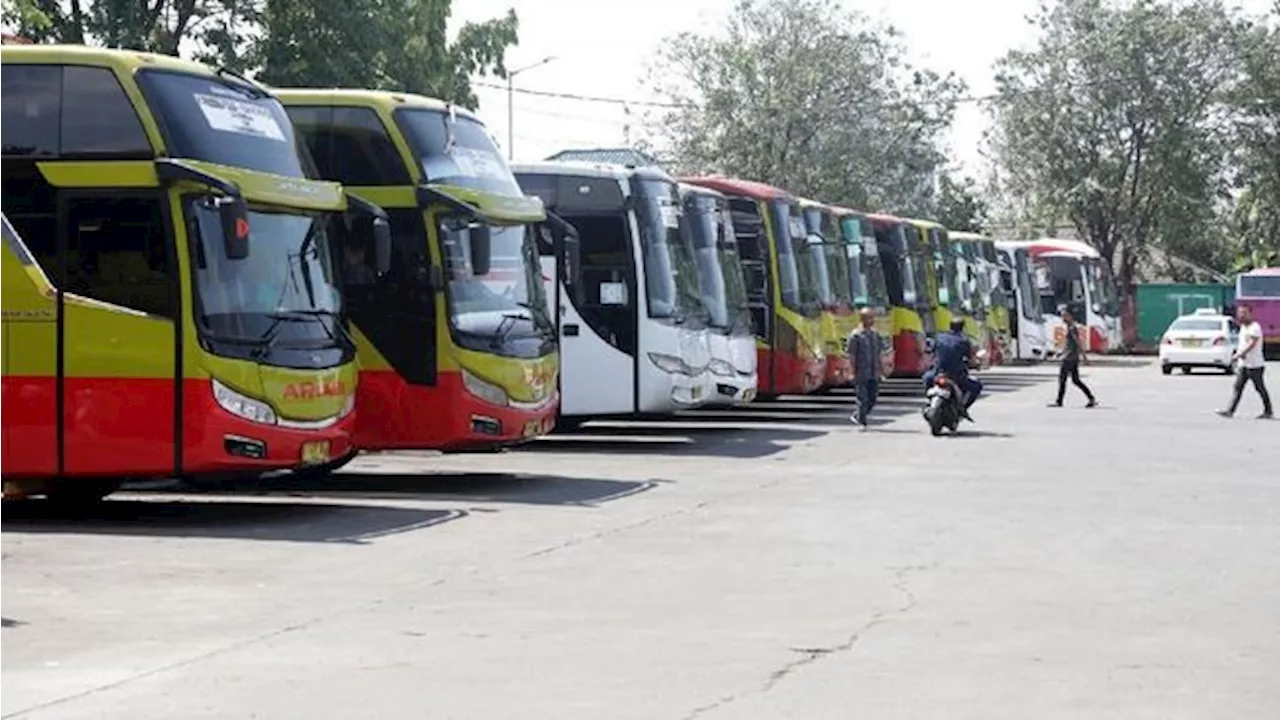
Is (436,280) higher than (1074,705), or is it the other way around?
(436,280)

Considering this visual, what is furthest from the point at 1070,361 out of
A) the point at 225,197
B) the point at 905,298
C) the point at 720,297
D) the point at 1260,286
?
the point at 1260,286

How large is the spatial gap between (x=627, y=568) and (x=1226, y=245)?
8720 cm

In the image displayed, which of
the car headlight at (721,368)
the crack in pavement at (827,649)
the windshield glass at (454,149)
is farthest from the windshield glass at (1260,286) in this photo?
the crack in pavement at (827,649)

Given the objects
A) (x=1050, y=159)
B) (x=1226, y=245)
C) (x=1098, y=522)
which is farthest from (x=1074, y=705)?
(x=1226, y=245)

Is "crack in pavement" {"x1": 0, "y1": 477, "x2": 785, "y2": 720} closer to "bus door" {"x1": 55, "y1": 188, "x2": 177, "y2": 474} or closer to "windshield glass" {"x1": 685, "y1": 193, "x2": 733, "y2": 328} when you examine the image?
"bus door" {"x1": 55, "y1": 188, "x2": 177, "y2": 474}

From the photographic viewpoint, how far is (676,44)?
75062 millimetres

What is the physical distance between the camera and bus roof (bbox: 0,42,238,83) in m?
18.1

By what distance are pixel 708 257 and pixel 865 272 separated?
1249 centimetres

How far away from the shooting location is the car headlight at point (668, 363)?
28.0 meters

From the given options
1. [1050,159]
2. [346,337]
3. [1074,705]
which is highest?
[1050,159]

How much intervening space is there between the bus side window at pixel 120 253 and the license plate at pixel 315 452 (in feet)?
5.29

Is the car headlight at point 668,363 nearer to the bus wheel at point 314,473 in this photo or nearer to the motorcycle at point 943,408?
the motorcycle at point 943,408

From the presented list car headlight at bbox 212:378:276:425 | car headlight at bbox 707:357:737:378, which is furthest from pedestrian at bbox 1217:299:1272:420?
car headlight at bbox 212:378:276:425

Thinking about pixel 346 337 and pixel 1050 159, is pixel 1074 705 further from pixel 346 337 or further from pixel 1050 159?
pixel 1050 159
